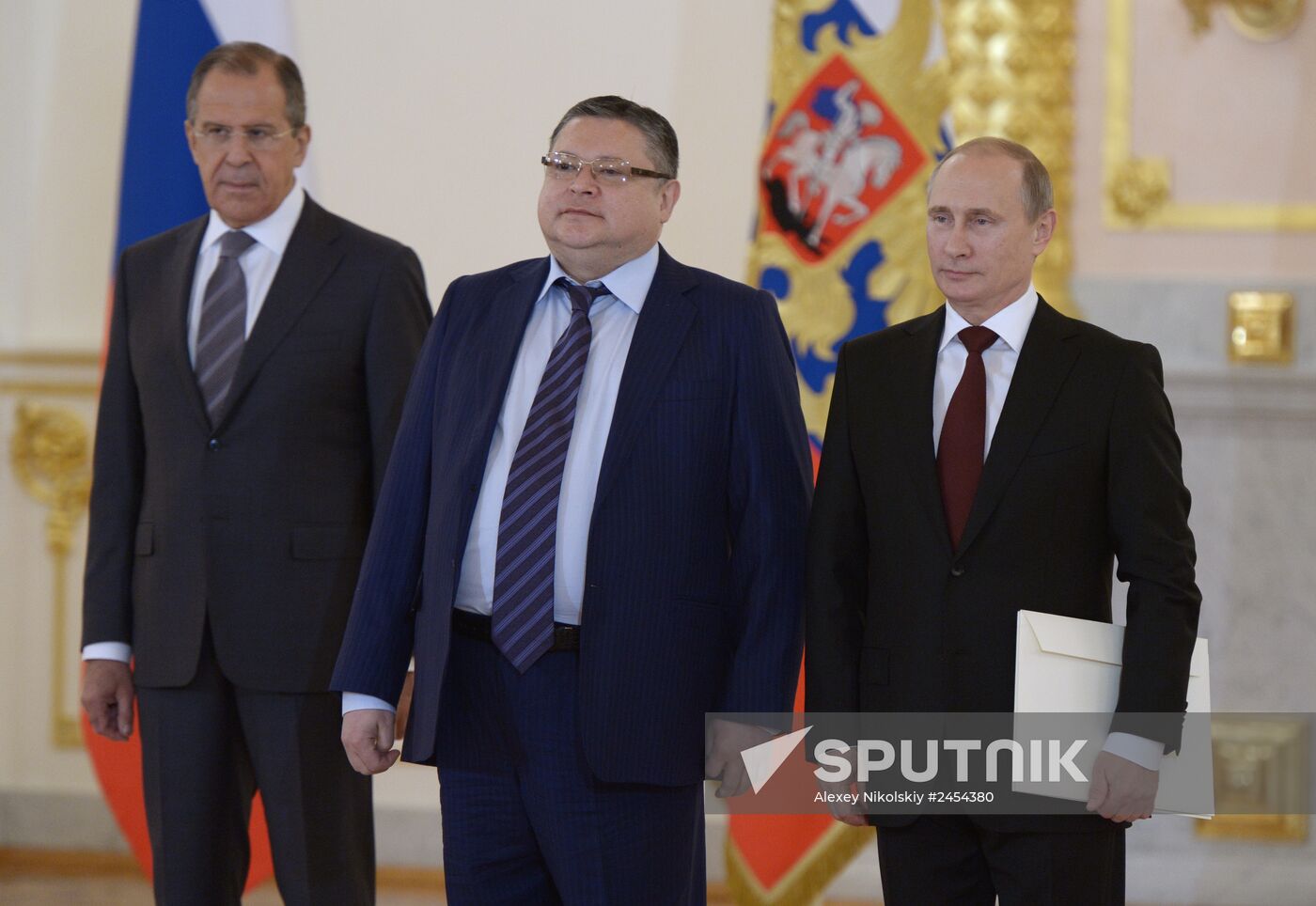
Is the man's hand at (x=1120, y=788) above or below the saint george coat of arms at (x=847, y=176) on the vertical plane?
below

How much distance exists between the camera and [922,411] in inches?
77.0

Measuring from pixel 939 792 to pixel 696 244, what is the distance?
2.32 meters

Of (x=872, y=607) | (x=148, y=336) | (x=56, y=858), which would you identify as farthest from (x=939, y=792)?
(x=56, y=858)

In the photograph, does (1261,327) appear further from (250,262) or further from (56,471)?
(56,471)

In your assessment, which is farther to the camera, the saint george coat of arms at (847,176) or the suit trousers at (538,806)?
the saint george coat of arms at (847,176)

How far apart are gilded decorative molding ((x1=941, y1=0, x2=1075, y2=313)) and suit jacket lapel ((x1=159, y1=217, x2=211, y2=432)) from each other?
78.9 inches

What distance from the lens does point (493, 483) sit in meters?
1.99

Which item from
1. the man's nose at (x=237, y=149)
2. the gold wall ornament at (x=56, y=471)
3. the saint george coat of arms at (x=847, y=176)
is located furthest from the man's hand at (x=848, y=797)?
the gold wall ornament at (x=56, y=471)

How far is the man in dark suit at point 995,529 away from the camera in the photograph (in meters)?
1.81

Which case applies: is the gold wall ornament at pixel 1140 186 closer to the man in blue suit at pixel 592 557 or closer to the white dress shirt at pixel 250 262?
the man in blue suit at pixel 592 557

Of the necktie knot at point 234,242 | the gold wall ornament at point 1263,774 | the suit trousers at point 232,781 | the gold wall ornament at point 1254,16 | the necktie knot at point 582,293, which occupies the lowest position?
the gold wall ornament at point 1263,774

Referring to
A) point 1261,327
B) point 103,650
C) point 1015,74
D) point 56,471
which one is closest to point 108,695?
point 103,650

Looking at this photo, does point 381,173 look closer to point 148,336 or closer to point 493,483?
point 148,336

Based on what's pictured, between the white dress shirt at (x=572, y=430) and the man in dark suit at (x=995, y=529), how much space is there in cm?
31
